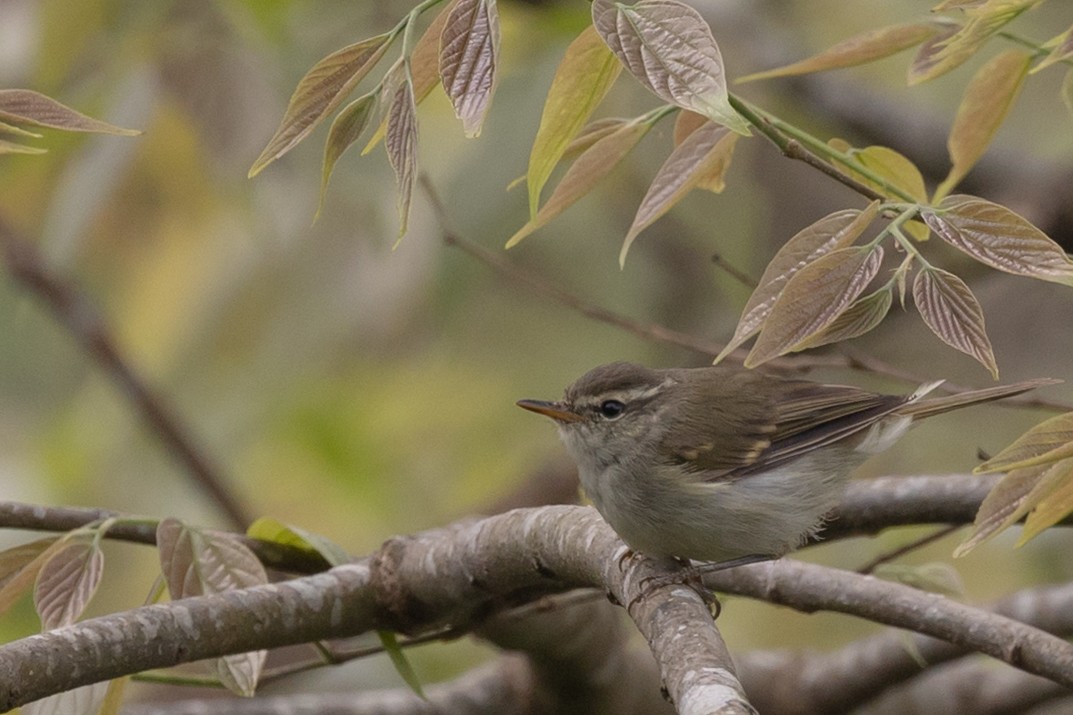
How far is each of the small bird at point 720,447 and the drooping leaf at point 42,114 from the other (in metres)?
1.54

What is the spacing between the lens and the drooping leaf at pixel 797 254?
1842 millimetres

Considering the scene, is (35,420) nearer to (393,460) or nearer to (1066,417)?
(393,460)

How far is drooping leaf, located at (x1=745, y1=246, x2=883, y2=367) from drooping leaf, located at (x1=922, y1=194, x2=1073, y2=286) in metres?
0.13

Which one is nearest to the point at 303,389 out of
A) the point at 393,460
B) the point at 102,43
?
the point at 393,460

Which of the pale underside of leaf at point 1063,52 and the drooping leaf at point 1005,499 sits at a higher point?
the pale underside of leaf at point 1063,52

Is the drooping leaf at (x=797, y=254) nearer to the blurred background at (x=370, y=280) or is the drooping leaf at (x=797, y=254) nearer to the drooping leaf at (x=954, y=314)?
the drooping leaf at (x=954, y=314)

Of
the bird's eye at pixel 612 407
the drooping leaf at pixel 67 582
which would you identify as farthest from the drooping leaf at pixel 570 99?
the bird's eye at pixel 612 407

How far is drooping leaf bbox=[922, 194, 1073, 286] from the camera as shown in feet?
5.81

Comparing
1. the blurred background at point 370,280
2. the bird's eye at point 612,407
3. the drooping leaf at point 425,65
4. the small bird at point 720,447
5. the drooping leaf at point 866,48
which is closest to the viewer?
the drooping leaf at point 425,65

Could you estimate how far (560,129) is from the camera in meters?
1.93

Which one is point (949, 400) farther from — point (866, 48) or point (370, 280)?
point (370, 280)

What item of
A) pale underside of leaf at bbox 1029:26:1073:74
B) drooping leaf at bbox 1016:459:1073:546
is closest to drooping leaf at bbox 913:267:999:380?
drooping leaf at bbox 1016:459:1073:546

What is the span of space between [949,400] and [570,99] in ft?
5.55

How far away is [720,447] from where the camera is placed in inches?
135
